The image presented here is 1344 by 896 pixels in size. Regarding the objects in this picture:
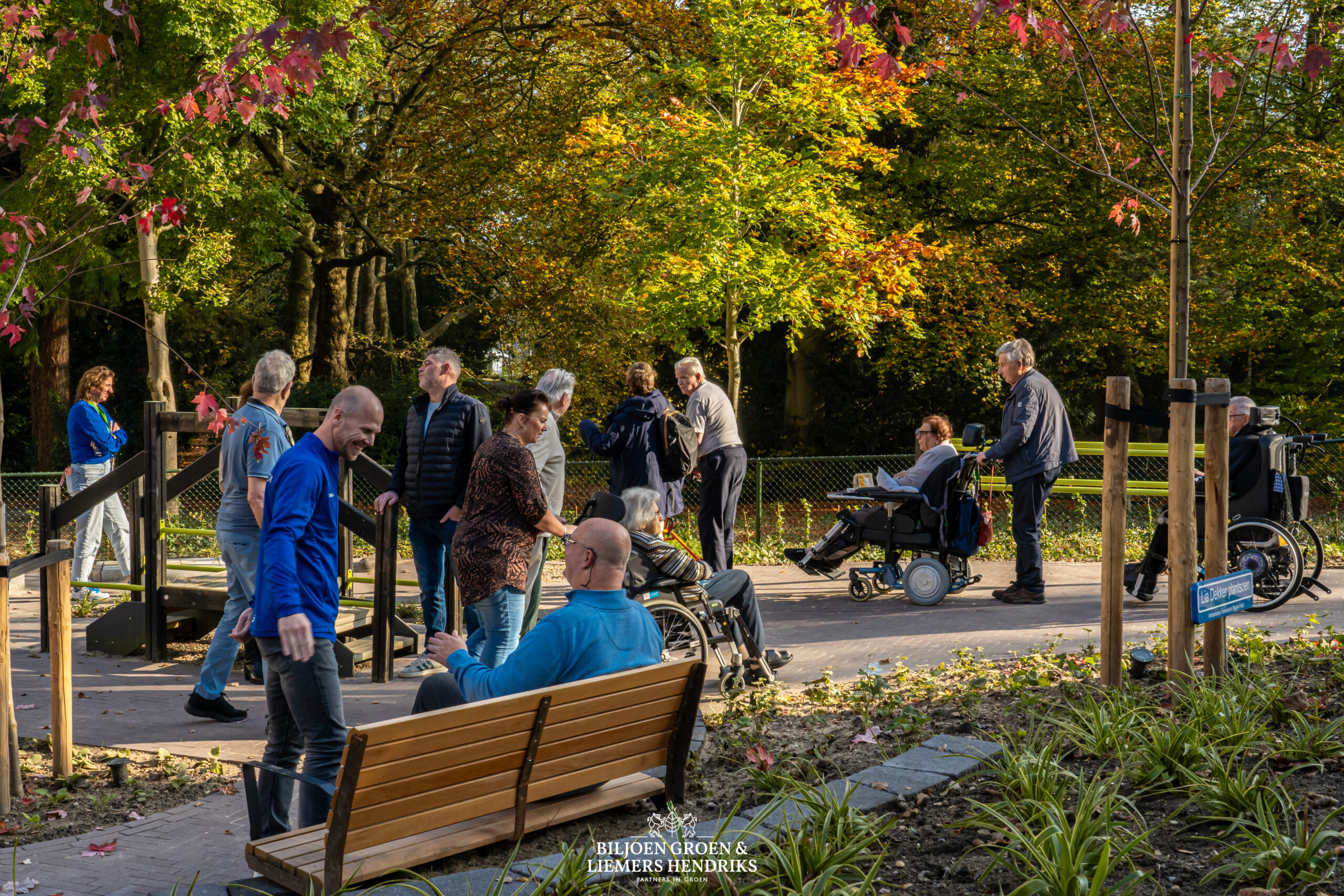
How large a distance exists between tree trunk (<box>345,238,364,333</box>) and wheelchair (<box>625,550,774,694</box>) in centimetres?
1580

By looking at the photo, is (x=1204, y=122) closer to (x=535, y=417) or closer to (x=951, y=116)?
(x=951, y=116)

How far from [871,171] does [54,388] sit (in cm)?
1543

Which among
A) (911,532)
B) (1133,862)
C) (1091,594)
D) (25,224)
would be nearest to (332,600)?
(25,224)

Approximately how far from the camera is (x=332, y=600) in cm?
412

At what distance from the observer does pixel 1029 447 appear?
9305 mm

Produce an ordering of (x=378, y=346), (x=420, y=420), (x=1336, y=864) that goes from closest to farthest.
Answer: (x=1336, y=864), (x=420, y=420), (x=378, y=346)

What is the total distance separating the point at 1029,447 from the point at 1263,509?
A: 69.5 inches

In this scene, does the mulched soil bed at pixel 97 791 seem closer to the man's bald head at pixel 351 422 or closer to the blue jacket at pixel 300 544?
the blue jacket at pixel 300 544

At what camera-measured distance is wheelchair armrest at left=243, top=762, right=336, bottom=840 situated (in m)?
3.63

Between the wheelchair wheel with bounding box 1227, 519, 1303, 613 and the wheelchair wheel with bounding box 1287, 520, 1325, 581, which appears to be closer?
Result: the wheelchair wheel with bounding box 1227, 519, 1303, 613

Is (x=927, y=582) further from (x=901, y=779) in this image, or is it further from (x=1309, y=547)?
(x=901, y=779)

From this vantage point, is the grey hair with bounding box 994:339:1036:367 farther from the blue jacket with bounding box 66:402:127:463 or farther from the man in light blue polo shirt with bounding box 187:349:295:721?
the blue jacket with bounding box 66:402:127:463

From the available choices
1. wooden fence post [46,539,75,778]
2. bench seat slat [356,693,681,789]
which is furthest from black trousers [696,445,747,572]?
bench seat slat [356,693,681,789]

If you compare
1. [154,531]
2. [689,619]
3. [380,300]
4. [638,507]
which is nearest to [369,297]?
[380,300]
